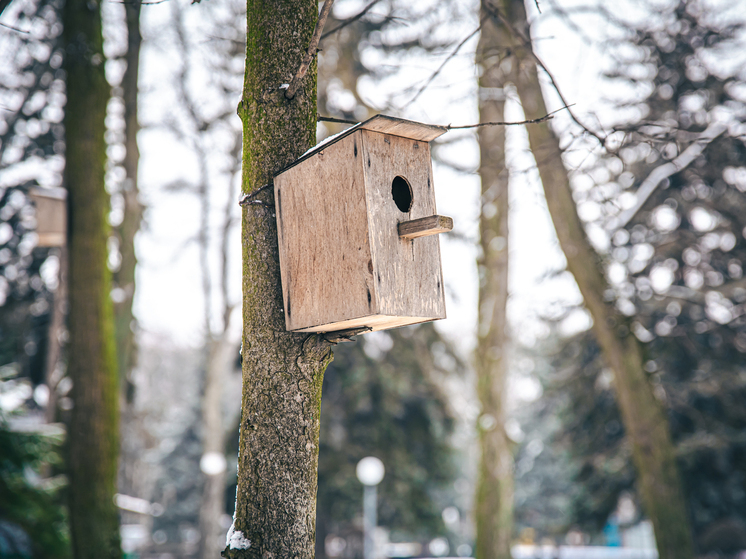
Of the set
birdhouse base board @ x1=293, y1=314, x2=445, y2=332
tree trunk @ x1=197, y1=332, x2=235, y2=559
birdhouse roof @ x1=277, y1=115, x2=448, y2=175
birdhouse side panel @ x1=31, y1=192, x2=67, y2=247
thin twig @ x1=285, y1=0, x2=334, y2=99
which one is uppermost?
birdhouse side panel @ x1=31, y1=192, x2=67, y2=247

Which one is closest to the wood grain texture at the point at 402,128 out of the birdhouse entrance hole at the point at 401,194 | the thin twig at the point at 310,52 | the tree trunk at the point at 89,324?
the birdhouse entrance hole at the point at 401,194

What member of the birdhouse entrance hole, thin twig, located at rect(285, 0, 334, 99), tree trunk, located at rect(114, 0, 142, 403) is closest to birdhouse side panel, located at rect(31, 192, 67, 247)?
tree trunk, located at rect(114, 0, 142, 403)

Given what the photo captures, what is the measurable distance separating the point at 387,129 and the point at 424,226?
A: 334 millimetres

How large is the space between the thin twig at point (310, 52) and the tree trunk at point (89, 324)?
3596 millimetres

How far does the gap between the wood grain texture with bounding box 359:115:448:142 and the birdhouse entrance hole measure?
15 cm

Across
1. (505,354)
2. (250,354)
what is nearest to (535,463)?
(505,354)

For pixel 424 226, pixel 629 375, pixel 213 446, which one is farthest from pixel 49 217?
pixel 213 446

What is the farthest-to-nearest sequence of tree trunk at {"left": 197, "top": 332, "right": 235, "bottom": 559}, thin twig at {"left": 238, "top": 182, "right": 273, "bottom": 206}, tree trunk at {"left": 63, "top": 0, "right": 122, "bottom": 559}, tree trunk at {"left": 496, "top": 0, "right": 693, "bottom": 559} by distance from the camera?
tree trunk at {"left": 197, "top": 332, "right": 235, "bottom": 559}, tree trunk at {"left": 496, "top": 0, "right": 693, "bottom": 559}, tree trunk at {"left": 63, "top": 0, "right": 122, "bottom": 559}, thin twig at {"left": 238, "top": 182, "right": 273, "bottom": 206}

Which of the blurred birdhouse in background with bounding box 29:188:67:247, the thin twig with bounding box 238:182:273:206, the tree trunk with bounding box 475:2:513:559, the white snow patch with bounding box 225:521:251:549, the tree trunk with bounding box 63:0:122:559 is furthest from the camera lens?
the tree trunk with bounding box 475:2:513:559

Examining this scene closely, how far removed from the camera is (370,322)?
1840 mm

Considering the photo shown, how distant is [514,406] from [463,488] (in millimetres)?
4142

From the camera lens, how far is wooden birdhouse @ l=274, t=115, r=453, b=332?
5.76 ft

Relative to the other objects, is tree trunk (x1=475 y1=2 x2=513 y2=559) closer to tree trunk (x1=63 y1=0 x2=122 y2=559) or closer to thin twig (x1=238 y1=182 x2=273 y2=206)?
tree trunk (x1=63 y1=0 x2=122 y2=559)

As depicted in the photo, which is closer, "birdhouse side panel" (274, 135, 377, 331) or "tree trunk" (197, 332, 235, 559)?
"birdhouse side panel" (274, 135, 377, 331)
